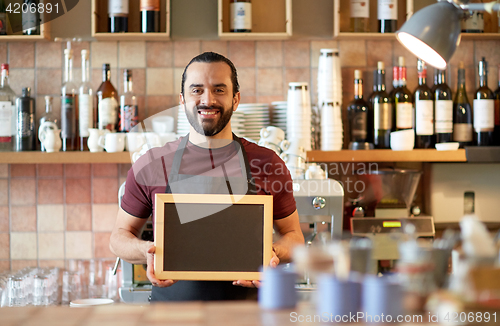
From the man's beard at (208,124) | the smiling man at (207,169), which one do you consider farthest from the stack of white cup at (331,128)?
the man's beard at (208,124)

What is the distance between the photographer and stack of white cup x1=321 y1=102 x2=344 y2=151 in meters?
2.14

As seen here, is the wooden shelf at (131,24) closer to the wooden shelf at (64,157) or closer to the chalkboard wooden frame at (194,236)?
the wooden shelf at (64,157)

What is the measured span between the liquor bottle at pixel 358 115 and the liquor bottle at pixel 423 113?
0.23 metres

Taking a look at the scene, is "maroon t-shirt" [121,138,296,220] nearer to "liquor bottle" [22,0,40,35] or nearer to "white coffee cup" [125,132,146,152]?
"white coffee cup" [125,132,146,152]

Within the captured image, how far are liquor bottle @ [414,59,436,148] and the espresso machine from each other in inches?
9.9

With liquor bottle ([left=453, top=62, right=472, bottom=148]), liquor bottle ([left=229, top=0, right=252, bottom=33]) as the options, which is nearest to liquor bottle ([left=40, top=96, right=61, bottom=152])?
liquor bottle ([left=229, top=0, right=252, bottom=33])

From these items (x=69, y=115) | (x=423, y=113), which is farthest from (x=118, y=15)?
(x=423, y=113)

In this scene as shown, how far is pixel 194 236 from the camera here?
126 centimetres

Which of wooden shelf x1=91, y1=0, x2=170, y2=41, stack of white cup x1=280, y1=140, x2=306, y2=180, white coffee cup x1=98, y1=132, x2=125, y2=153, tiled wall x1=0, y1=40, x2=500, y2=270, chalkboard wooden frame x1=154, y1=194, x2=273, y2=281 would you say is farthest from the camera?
tiled wall x1=0, y1=40, x2=500, y2=270

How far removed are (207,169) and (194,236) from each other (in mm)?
311

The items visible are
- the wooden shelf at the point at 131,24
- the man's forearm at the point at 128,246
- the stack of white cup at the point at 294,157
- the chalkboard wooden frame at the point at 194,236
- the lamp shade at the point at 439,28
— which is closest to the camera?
the lamp shade at the point at 439,28

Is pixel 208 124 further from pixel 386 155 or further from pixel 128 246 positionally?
pixel 386 155

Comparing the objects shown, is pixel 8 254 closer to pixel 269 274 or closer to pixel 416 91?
pixel 269 274

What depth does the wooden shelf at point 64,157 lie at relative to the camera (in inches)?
80.7
